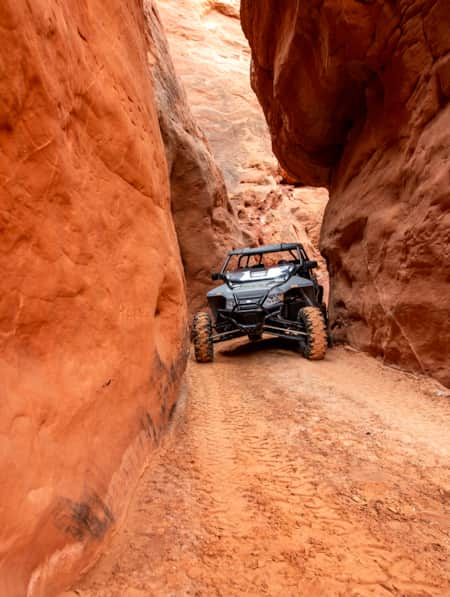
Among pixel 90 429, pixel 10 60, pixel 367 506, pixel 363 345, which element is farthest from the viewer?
pixel 363 345

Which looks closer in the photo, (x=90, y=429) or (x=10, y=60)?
(x=10, y=60)

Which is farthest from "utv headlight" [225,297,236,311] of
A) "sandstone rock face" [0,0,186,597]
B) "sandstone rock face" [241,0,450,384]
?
"sandstone rock face" [0,0,186,597]

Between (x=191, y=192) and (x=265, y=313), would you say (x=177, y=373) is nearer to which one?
(x=265, y=313)

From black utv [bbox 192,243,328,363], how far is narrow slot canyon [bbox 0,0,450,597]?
16 cm

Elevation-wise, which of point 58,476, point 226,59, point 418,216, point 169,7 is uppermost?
point 169,7

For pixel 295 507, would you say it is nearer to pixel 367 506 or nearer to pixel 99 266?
pixel 367 506

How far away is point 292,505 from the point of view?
1774 millimetres

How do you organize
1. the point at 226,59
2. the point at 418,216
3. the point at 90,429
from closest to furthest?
the point at 90,429 < the point at 418,216 < the point at 226,59

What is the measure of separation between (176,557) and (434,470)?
4.97 ft

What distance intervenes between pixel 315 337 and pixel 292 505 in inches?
152

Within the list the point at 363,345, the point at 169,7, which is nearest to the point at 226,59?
the point at 169,7

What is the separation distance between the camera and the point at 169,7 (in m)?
24.5

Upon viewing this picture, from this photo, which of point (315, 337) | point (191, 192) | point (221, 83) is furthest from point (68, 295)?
point (221, 83)

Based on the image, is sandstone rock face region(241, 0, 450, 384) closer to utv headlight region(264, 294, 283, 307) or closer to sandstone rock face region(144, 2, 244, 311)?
utv headlight region(264, 294, 283, 307)
